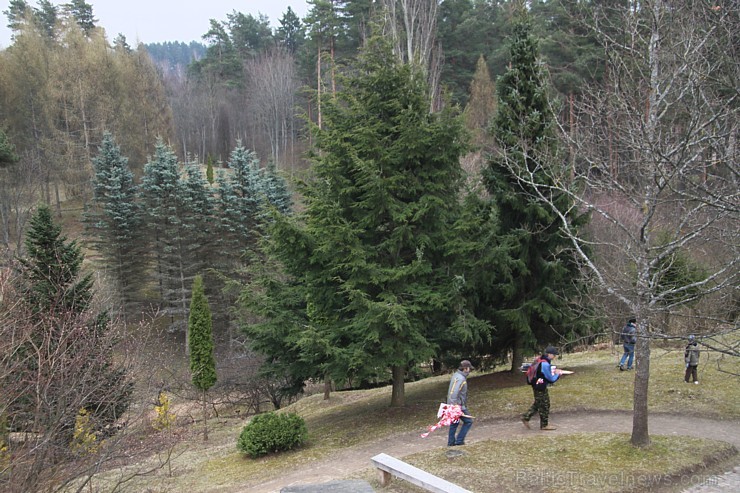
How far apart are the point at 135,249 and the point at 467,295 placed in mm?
27527

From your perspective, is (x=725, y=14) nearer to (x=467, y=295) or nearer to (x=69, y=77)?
(x=467, y=295)

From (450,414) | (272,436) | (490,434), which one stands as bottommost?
(272,436)

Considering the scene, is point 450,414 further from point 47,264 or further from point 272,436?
point 47,264

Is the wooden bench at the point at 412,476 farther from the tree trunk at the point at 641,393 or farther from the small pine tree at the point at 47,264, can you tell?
the small pine tree at the point at 47,264

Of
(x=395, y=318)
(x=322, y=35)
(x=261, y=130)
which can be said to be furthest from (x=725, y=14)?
(x=261, y=130)

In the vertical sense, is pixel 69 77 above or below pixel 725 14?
above

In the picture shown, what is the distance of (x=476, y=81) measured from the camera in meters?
33.8

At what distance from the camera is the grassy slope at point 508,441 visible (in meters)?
8.56

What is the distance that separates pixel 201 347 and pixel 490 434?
32.7 feet

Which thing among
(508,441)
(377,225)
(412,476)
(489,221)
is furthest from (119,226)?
(412,476)

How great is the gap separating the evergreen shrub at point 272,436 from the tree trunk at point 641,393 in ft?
21.7

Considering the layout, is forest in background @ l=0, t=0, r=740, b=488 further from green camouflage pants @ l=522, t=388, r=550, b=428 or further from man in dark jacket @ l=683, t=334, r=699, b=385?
green camouflage pants @ l=522, t=388, r=550, b=428

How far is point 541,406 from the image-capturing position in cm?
1012

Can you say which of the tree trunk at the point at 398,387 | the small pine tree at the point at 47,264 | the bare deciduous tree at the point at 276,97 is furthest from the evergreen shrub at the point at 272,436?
the bare deciduous tree at the point at 276,97
